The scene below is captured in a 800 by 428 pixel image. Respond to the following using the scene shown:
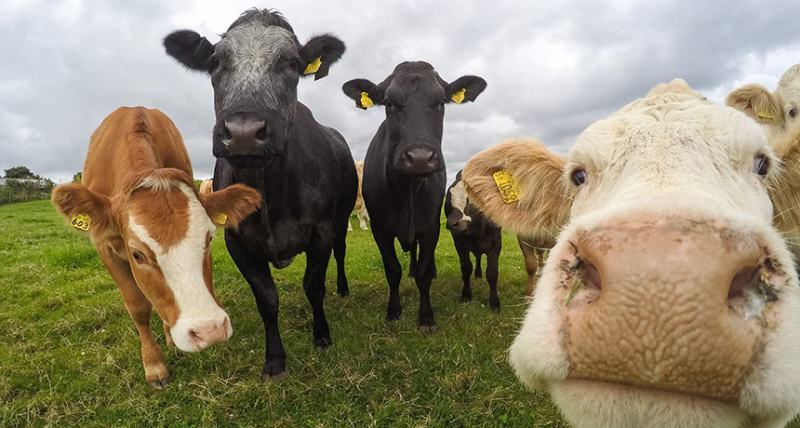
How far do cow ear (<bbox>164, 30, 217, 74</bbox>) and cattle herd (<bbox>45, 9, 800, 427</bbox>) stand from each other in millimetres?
13

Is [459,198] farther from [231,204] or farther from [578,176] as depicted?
[578,176]

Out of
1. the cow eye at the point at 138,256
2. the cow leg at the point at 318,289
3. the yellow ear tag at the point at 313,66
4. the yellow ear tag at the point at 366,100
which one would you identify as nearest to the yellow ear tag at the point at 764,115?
the yellow ear tag at the point at 366,100

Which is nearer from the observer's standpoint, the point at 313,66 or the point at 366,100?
the point at 313,66

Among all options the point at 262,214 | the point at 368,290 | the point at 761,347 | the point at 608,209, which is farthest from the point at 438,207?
the point at 761,347

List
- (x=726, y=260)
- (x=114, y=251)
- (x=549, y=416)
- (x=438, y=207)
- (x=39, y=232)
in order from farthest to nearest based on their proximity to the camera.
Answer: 1. (x=39, y=232)
2. (x=438, y=207)
3. (x=114, y=251)
4. (x=549, y=416)
5. (x=726, y=260)

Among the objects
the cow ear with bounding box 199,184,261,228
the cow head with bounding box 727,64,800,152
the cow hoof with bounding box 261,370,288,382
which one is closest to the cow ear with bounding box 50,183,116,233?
the cow ear with bounding box 199,184,261,228

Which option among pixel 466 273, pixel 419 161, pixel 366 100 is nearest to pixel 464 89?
pixel 366 100

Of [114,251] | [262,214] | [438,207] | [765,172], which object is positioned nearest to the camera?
[765,172]

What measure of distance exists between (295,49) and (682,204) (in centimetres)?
342

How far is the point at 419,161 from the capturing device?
4.34 m

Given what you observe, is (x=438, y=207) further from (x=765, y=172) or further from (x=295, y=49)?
(x=765, y=172)

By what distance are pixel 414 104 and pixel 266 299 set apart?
8.01 ft

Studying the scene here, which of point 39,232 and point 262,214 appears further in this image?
point 39,232

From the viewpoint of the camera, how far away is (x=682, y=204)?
1328mm
